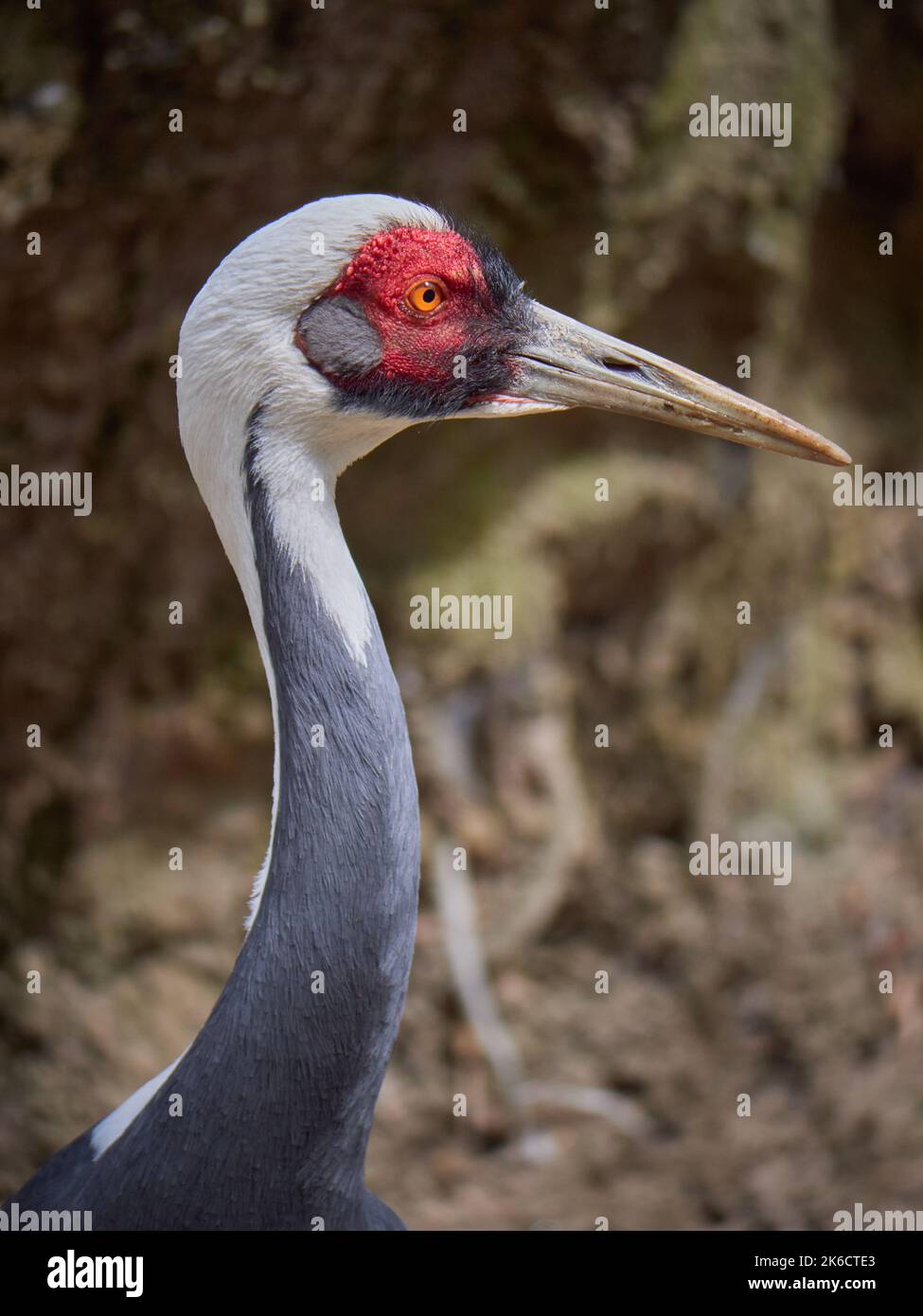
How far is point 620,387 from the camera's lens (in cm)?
181

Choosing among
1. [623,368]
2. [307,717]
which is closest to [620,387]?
[623,368]

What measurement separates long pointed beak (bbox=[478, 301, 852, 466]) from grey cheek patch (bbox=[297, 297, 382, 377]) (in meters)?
0.21

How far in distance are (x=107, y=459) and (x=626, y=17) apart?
1612mm

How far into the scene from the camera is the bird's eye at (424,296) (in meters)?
1.71

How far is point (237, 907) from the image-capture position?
3562 millimetres

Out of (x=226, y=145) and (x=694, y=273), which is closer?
(x=226, y=145)

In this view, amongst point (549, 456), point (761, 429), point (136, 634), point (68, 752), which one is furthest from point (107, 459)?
point (761, 429)

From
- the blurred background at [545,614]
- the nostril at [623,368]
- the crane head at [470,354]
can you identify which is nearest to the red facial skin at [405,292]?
the crane head at [470,354]

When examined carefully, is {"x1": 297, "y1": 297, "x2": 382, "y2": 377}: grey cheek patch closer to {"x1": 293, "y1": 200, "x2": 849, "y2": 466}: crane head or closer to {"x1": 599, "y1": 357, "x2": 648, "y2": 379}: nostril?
{"x1": 293, "y1": 200, "x2": 849, "y2": 466}: crane head

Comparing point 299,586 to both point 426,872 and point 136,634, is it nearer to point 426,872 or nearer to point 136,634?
point 136,634

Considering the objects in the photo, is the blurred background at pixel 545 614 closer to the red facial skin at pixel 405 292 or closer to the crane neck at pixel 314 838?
the red facial skin at pixel 405 292

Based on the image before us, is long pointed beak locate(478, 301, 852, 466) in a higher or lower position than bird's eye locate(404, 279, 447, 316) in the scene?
lower

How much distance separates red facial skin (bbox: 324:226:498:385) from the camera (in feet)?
5.50

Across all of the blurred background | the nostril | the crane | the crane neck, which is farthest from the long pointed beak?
the blurred background
